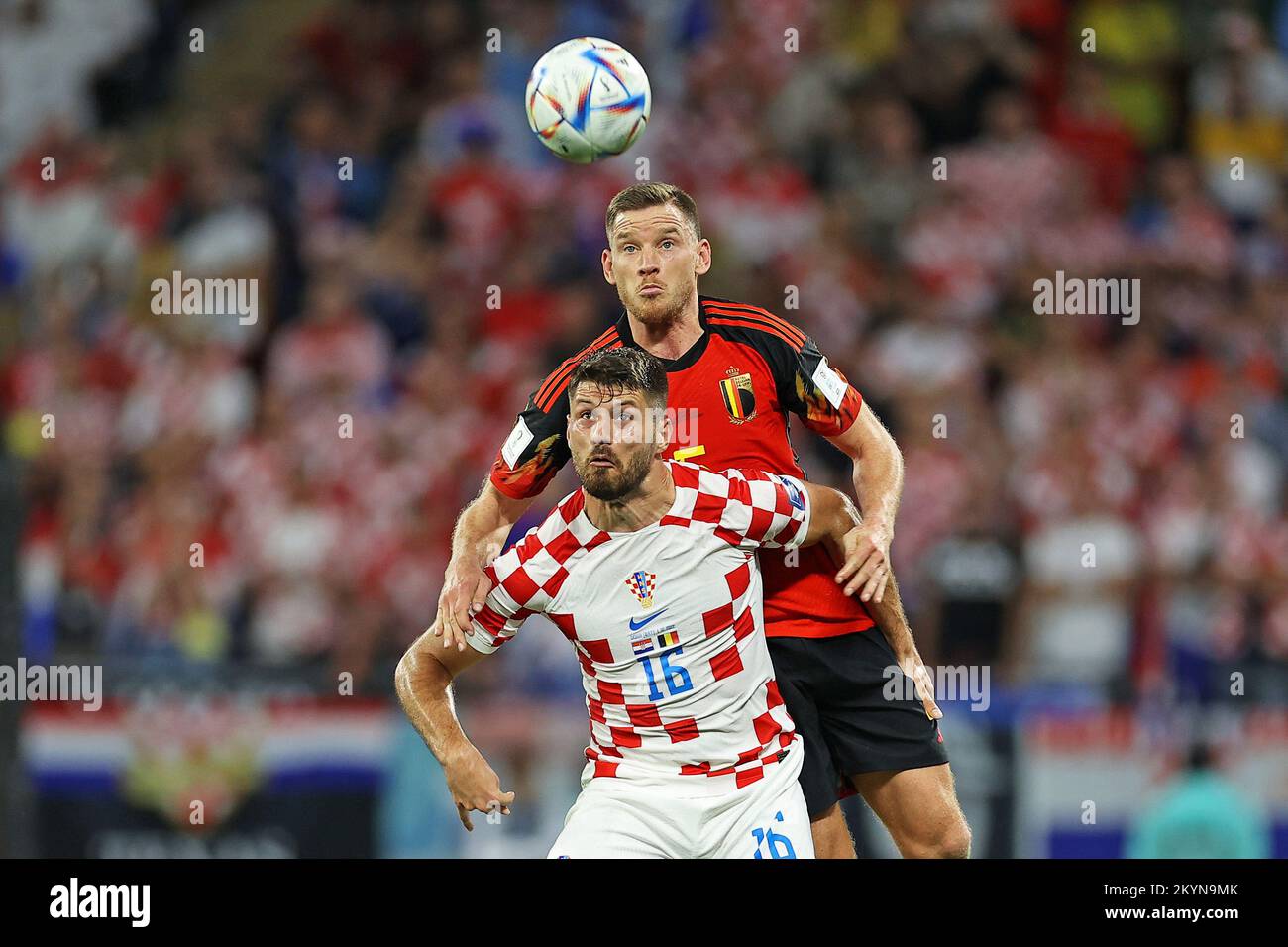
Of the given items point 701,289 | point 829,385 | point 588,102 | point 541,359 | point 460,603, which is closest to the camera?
point 460,603

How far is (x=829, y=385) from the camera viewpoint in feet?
19.7

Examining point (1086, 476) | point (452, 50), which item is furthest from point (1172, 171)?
point (452, 50)

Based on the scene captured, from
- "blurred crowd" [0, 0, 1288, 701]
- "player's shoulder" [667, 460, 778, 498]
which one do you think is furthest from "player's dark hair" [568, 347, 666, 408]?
"blurred crowd" [0, 0, 1288, 701]

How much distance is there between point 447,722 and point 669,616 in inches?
31.2

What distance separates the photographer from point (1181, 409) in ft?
36.1

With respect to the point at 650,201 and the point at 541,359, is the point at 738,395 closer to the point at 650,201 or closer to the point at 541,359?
the point at 650,201

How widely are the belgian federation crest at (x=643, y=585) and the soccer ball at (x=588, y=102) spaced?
1737mm

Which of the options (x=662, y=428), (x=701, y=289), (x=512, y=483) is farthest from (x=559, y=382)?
(x=701, y=289)

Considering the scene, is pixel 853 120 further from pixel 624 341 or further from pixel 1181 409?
pixel 624 341

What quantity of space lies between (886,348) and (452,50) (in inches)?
160

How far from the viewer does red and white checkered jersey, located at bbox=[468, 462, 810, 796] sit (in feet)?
18.2

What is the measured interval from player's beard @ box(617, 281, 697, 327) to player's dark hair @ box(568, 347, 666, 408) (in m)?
0.37

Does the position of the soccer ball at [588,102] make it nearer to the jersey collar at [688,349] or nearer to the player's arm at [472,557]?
the jersey collar at [688,349]

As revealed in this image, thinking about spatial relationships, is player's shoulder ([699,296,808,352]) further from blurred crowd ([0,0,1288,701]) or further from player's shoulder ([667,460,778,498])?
blurred crowd ([0,0,1288,701])
